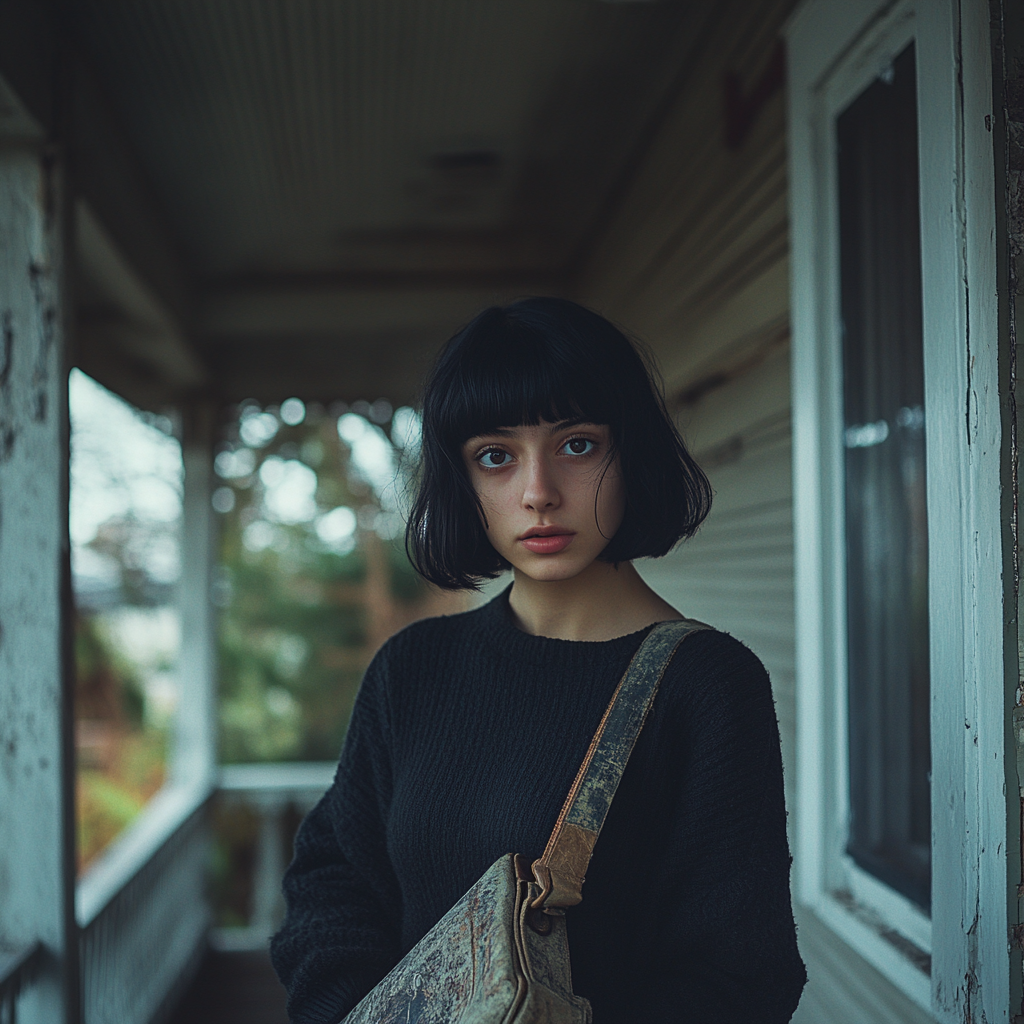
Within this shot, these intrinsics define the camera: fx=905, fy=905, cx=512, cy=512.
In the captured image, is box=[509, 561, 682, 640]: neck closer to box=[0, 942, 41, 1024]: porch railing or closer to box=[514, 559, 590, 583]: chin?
box=[514, 559, 590, 583]: chin

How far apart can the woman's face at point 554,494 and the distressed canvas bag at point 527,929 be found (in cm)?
13

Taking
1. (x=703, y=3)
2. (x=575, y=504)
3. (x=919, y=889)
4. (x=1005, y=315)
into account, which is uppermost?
(x=703, y=3)

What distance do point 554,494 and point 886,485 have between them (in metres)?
0.81

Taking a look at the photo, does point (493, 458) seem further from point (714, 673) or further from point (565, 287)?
point (565, 287)

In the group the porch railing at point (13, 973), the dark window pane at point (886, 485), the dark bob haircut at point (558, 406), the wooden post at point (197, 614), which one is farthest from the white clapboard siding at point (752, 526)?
the wooden post at point (197, 614)

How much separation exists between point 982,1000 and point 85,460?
19.9 ft

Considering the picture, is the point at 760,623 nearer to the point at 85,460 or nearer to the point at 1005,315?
the point at 1005,315

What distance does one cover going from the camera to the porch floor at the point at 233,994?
12.8 ft

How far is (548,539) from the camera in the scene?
3.19 ft

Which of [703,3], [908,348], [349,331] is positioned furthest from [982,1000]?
[349,331]

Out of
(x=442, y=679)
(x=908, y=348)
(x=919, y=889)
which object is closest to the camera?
(x=442, y=679)

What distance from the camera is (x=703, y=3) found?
2.16 meters

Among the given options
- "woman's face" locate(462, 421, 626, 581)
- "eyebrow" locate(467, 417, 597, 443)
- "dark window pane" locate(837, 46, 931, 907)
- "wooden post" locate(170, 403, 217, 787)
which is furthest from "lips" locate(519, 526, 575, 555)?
"wooden post" locate(170, 403, 217, 787)

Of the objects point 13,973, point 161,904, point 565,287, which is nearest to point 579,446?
point 13,973
